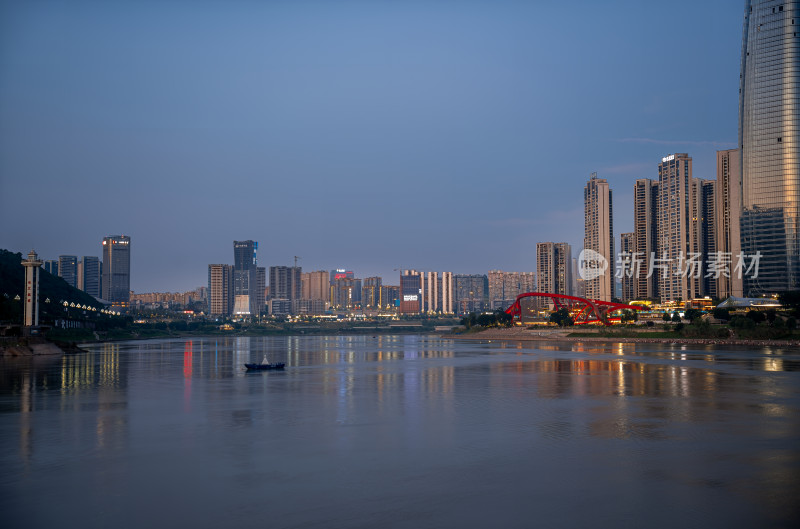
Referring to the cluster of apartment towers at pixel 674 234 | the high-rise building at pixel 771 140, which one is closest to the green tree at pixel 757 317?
the high-rise building at pixel 771 140

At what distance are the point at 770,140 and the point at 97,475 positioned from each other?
121 meters

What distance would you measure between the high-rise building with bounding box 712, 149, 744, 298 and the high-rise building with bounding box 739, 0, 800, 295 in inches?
707

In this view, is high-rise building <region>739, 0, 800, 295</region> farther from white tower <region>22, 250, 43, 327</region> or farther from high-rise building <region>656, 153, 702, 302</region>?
white tower <region>22, 250, 43, 327</region>

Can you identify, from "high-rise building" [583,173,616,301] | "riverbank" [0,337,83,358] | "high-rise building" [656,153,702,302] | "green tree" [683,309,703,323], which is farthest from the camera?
"high-rise building" [583,173,616,301]

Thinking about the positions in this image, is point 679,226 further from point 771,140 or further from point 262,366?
point 262,366

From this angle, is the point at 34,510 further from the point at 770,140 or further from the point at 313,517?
→ the point at 770,140

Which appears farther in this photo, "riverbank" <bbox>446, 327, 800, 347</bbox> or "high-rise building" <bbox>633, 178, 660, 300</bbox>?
"high-rise building" <bbox>633, 178, 660, 300</bbox>

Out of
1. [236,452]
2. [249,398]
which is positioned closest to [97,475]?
[236,452]

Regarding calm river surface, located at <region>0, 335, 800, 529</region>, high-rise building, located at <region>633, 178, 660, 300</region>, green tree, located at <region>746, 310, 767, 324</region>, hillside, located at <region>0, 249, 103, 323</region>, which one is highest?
high-rise building, located at <region>633, 178, 660, 300</region>

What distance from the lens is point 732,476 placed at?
16172 millimetres

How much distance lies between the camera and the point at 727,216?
5960 inches

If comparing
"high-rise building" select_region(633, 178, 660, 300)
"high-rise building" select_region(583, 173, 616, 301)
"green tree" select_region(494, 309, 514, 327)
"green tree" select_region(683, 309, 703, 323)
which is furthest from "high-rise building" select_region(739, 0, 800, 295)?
"high-rise building" select_region(583, 173, 616, 301)

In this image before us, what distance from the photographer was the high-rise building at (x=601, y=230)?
607ft

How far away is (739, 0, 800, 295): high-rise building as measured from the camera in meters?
106
